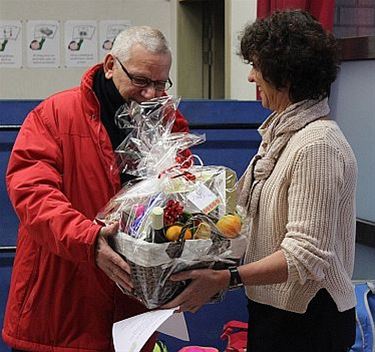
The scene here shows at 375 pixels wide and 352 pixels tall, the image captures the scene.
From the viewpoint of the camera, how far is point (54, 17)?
495 centimetres

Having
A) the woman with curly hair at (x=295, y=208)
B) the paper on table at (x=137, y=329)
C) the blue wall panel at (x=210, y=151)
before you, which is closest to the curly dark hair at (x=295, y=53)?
the woman with curly hair at (x=295, y=208)

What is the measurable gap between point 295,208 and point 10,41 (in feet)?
12.2

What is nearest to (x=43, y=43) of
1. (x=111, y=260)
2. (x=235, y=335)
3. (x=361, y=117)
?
(x=361, y=117)

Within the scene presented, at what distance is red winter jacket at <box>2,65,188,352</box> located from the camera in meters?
1.79

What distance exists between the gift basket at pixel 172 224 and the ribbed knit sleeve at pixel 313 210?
113 mm

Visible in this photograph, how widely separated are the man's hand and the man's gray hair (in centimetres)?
45

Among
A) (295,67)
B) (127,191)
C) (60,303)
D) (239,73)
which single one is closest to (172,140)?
(127,191)

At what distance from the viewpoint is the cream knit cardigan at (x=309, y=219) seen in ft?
5.18

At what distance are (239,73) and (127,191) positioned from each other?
8.54ft

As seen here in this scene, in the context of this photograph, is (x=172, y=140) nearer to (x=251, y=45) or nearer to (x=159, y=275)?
(x=251, y=45)

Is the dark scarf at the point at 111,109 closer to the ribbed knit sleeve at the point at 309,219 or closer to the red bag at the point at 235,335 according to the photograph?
the ribbed knit sleeve at the point at 309,219

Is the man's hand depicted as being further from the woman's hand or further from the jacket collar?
the jacket collar

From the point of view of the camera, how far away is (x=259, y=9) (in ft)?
11.6

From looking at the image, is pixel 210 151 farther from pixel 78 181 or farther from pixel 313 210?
pixel 313 210
